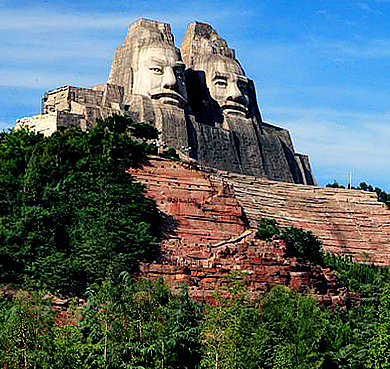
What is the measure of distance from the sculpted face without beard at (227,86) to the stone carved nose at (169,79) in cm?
455

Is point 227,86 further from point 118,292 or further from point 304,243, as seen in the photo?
point 118,292

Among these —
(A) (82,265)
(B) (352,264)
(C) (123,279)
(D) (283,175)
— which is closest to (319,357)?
(C) (123,279)

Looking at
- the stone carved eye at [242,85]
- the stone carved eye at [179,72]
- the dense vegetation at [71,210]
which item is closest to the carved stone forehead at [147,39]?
the stone carved eye at [179,72]

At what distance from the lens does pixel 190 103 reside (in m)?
60.9

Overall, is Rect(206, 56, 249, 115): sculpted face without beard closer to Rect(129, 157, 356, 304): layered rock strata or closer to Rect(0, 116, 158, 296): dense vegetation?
Rect(129, 157, 356, 304): layered rock strata

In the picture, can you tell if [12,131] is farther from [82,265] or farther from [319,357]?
[319,357]

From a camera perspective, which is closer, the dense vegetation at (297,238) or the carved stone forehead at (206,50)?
the dense vegetation at (297,238)

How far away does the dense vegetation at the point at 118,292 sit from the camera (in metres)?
35.7

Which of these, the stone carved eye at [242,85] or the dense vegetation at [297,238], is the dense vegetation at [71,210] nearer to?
the dense vegetation at [297,238]

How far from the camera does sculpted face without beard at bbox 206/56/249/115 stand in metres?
62.0

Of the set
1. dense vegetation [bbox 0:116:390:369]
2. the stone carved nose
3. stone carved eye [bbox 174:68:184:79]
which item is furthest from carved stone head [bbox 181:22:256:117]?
dense vegetation [bbox 0:116:390:369]

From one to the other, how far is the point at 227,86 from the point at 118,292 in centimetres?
2646

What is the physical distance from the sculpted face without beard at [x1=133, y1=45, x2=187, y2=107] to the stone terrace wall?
4966 mm

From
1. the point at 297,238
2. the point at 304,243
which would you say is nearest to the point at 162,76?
the point at 297,238
